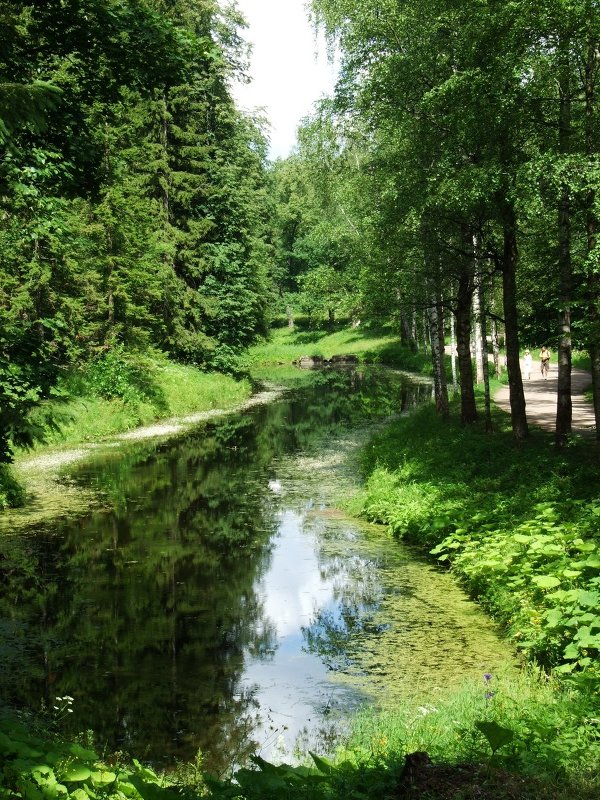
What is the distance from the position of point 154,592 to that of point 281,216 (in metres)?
70.0

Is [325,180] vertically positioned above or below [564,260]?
above

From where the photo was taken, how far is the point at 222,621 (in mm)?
10906

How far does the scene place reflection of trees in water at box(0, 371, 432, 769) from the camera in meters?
8.18

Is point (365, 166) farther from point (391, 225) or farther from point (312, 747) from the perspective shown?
point (312, 747)

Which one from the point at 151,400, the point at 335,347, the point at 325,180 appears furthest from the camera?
the point at 335,347

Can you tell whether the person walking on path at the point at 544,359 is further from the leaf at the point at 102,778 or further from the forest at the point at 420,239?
the leaf at the point at 102,778

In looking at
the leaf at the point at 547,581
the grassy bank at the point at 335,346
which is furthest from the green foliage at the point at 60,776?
the grassy bank at the point at 335,346

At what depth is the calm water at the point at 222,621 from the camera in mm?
8156

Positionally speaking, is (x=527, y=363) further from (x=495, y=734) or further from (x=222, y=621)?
(x=495, y=734)

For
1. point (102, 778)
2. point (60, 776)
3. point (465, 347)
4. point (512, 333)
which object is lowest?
point (102, 778)

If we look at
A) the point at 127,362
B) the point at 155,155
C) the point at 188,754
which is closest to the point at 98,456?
the point at 127,362

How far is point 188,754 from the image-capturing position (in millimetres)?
7355

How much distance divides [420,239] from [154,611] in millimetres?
11126

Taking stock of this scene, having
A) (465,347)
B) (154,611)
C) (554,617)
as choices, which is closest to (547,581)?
(554,617)
